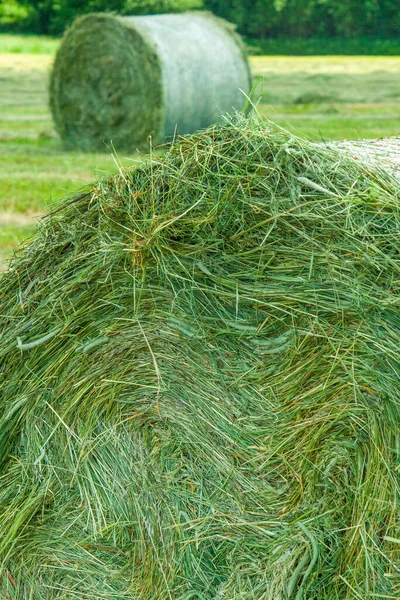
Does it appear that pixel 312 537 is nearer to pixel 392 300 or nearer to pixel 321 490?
pixel 321 490

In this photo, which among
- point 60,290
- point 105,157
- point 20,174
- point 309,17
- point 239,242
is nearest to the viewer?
point 239,242

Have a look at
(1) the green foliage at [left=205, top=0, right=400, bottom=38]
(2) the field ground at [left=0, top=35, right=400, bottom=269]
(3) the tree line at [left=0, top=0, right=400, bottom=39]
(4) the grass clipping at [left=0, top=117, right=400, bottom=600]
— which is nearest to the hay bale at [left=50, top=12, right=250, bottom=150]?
(2) the field ground at [left=0, top=35, right=400, bottom=269]

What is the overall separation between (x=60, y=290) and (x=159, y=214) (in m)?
0.40

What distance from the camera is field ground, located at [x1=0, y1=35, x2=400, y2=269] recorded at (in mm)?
6613

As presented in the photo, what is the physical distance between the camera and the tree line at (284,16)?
25.7 metres

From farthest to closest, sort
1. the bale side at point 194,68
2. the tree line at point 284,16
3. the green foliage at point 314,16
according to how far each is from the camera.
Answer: the green foliage at point 314,16
the tree line at point 284,16
the bale side at point 194,68

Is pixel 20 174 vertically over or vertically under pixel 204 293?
under

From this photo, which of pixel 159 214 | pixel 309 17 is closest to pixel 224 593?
pixel 159 214

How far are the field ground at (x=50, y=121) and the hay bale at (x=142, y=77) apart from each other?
14.0 inches

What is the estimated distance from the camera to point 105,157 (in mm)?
8711

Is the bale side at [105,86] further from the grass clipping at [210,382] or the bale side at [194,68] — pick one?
the grass clipping at [210,382]

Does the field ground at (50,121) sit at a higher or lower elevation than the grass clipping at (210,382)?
lower

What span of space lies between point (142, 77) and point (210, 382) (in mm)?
6656

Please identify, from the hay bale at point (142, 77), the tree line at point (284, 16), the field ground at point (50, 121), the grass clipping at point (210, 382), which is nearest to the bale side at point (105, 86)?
the hay bale at point (142, 77)
